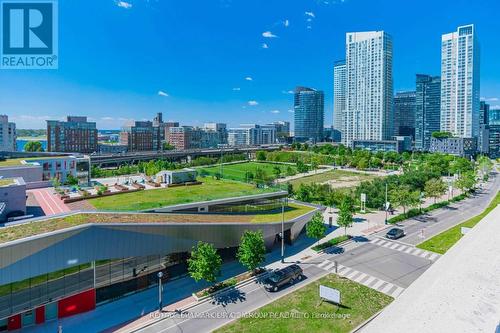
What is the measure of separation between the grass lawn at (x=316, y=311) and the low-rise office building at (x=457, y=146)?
13524 cm

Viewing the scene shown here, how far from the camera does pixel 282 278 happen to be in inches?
829

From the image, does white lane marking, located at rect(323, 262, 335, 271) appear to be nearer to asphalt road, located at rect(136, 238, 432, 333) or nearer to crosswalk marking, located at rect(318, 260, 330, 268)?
asphalt road, located at rect(136, 238, 432, 333)

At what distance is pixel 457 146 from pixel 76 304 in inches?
5972

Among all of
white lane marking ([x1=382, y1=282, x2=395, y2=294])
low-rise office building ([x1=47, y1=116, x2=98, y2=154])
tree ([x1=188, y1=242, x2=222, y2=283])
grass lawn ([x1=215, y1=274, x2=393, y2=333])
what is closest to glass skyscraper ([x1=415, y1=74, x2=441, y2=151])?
white lane marking ([x1=382, y1=282, x2=395, y2=294])

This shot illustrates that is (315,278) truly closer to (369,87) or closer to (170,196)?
(170,196)

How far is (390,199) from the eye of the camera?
44125 mm

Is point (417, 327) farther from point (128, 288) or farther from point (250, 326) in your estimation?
point (128, 288)

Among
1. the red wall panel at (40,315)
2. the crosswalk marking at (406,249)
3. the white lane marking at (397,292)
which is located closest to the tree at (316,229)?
the crosswalk marking at (406,249)

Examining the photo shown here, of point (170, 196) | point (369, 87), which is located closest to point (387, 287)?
point (170, 196)

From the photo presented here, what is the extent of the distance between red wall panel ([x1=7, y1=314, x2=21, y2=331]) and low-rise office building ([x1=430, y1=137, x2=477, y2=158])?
Result: 15169 centimetres

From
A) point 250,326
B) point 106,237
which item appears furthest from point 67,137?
point 250,326

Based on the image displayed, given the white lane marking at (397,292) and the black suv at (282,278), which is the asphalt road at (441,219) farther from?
the black suv at (282,278)

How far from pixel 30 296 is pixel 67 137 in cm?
11447

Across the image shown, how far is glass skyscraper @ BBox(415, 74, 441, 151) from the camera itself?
156 meters
